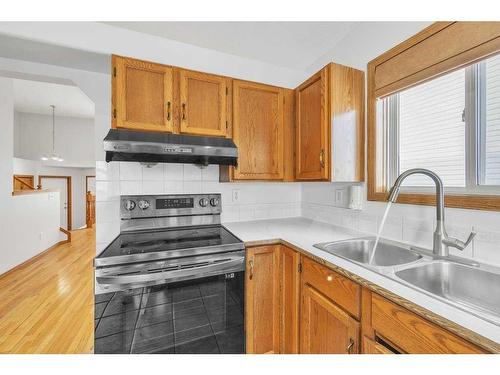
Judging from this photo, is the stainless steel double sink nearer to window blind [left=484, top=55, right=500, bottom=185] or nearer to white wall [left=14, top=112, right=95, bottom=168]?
window blind [left=484, top=55, right=500, bottom=185]

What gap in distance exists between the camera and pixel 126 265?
1.14 meters

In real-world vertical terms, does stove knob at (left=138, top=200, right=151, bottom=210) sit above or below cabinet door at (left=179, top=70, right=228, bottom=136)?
below

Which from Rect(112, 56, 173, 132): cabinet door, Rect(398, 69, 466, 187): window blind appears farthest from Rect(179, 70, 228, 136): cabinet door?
Rect(398, 69, 466, 187): window blind

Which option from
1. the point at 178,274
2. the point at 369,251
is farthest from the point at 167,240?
A: the point at 369,251

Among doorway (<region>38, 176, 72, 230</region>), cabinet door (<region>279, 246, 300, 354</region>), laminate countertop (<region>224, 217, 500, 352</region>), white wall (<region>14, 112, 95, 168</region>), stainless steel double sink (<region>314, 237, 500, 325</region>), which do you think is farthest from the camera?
doorway (<region>38, 176, 72, 230</region>)

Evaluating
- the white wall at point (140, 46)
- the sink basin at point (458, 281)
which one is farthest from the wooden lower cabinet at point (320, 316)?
the white wall at point (140, 46)

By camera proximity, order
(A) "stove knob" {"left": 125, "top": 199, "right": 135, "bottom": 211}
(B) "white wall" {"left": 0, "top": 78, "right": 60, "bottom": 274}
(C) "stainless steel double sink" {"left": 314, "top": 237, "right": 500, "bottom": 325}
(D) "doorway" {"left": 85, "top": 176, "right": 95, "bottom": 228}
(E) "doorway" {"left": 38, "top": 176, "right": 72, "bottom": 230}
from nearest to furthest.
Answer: (C) "stainless steel double sink" {"left": 314, "top": 237, "right": 500, "bottom": 325} < (A) "stove knob" {"left": 125, "top": 199, "right": 135, "bottom": 211} < (B) "white wall" {"left": 0, "top": 78, "right": 60, "bottom": 274} < (E) "doorway" {"left": 38, "top": 176, "right": 72, "bottom": 230} < (D) "doorway" {"left": 85, "top": 176, "right": 95, "bottom": 228}

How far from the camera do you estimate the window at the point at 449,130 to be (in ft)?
3.44

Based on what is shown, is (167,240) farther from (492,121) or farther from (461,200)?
(492,121)

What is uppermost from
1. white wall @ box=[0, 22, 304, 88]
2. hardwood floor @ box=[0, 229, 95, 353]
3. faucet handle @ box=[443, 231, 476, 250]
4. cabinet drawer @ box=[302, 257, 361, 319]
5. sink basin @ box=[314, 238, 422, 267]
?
white wall @ box=[0, 22, 304, 88]

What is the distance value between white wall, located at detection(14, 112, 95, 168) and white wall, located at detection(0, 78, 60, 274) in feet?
7.38

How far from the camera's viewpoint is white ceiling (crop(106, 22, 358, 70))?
1593 millimetres

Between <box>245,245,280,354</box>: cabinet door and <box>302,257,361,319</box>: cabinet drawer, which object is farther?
<box>245,245,280,354</box>: cabinet door

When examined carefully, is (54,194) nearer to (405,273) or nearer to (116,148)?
(116,148)
